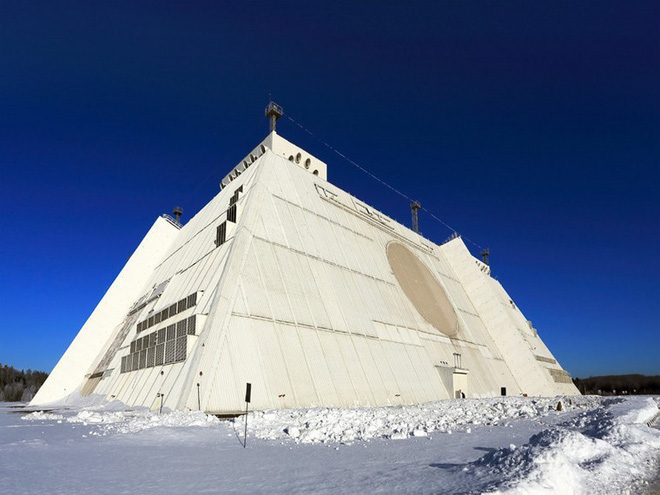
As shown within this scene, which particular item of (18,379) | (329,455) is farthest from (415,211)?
(18,379)

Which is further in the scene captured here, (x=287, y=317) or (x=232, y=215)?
(x=232, y=215)

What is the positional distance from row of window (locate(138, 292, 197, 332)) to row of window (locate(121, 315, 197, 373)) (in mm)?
1008

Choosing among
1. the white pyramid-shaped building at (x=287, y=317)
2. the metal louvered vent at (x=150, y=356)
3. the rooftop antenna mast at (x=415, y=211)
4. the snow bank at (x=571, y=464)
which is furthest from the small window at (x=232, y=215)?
the rooftop antenna mast at (x=415, y=211)

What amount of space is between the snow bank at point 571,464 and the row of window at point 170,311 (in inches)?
701

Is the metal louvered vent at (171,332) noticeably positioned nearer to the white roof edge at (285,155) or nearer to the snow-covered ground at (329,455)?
the snow-covered ground at (329,455)

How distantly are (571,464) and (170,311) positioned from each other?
21.8 meters

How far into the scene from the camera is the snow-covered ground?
6691 mm

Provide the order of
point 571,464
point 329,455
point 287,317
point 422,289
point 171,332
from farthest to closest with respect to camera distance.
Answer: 1. point 422,289
2. point 171,332
3. point 287,317
4. point 329,455
5. point 571,464

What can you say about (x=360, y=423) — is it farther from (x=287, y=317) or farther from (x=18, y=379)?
(x=18, y=379)

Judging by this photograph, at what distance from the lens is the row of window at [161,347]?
19.9 meters

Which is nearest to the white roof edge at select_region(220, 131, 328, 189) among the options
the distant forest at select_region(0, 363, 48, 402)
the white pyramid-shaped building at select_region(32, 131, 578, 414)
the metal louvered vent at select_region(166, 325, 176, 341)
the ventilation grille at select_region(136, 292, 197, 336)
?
the white pyramid-shaped building at select_region(32, 131, 578, 414)

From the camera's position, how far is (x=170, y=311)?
24.0 metres

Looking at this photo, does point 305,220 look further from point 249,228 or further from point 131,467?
Result: point 131,467

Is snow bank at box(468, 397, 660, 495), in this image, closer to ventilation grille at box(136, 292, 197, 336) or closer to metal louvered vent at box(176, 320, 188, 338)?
metal louvered vent at box(176, 320, 188, 338)
